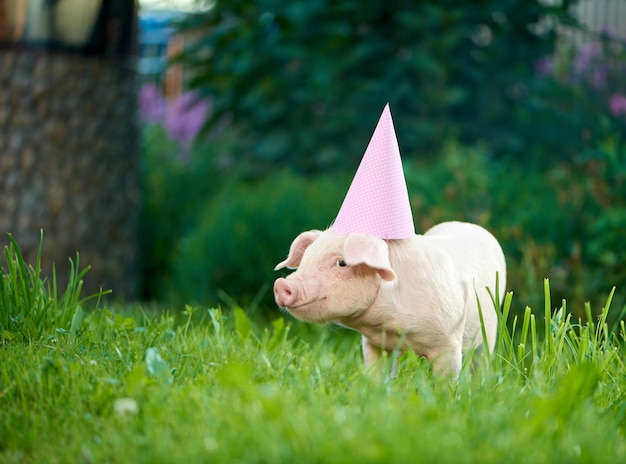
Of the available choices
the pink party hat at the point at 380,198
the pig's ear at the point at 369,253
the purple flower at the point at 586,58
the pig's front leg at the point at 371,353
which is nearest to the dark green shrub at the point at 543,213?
the purple flower at the point at 586,58

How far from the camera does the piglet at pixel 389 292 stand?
2086 mm

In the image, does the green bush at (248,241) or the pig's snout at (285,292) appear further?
the green bush at (248,241)

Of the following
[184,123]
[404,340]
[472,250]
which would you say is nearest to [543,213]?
[472,250]

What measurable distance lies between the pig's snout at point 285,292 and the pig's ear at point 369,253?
153 mm

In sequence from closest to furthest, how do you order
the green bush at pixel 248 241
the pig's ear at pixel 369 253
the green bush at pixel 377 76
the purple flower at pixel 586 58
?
the pig's ear at pixel 369 253 → the green bush at pixel 248 241 → the green bush at pixel 377 76 → the purple flower at pixel 586 58

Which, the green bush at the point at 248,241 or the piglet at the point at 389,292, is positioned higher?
the piglet at the point at 389,292

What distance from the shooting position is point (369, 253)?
2.06m

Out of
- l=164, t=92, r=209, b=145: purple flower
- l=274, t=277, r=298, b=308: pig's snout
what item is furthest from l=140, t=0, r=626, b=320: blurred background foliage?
l=274, t=277, r=298, b=308: pig's snout

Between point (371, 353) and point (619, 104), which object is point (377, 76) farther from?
point (371, 353)

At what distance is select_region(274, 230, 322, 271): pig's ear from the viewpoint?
2314 millimetres

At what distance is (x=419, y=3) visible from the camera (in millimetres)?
6473

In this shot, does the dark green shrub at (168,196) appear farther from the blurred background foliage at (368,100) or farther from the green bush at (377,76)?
the green bush at (377,76)

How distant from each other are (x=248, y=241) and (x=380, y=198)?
2895 mm

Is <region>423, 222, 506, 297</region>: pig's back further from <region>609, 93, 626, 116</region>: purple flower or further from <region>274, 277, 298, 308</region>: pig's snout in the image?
<region>609, 93, 626, 116</region>: purple flower
